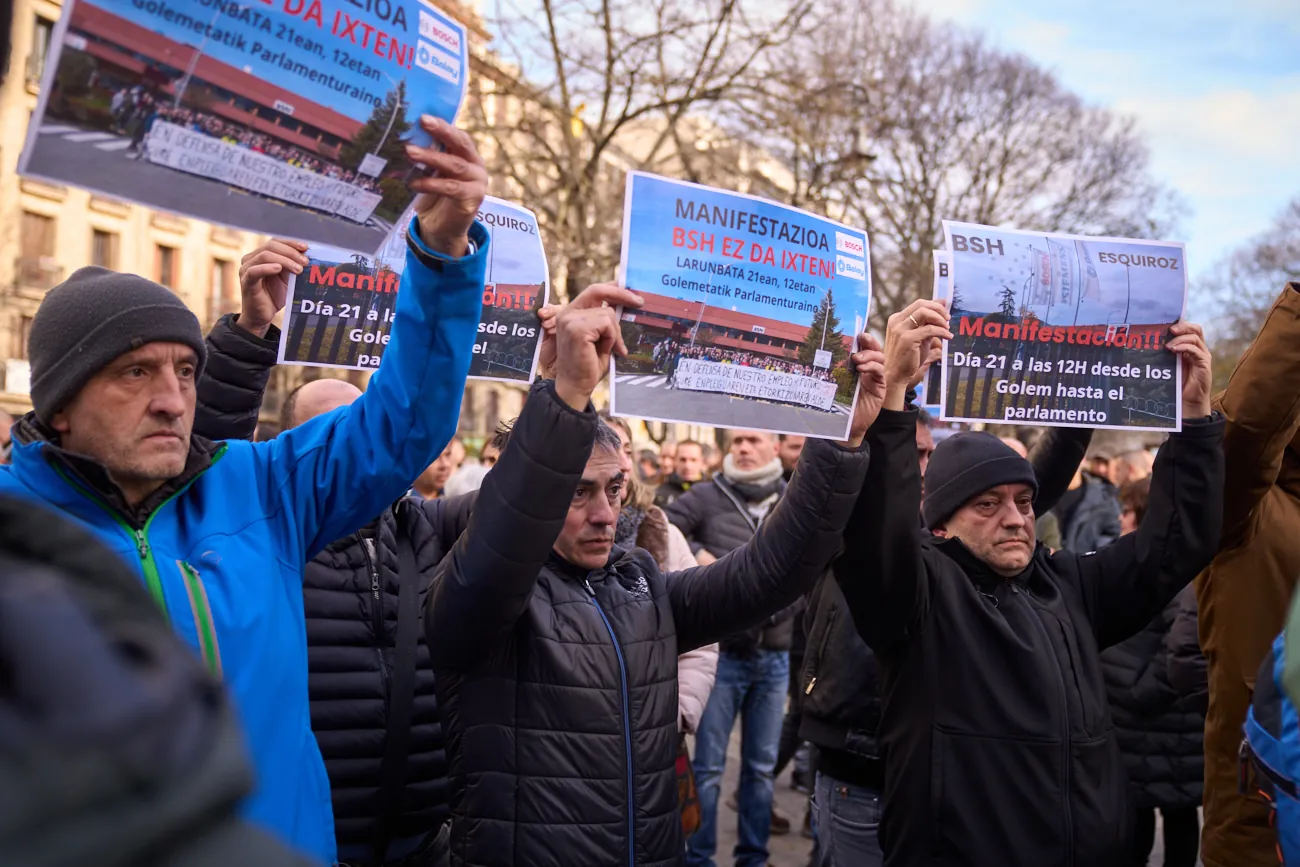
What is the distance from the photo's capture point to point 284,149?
1.85 m

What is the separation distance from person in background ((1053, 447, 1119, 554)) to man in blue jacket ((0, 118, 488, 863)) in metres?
6.02

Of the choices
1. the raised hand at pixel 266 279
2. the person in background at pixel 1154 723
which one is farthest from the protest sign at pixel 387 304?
the person in background at pixel 1154 723

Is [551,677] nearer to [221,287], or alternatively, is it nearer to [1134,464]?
[1134,464]

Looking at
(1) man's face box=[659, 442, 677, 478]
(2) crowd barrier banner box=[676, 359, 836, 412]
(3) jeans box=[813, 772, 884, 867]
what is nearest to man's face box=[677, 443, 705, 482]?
(1) man's face box=[659, 442, 677, 478]

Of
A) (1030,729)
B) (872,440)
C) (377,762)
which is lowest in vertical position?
(377,762)

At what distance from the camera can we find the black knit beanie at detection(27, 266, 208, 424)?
6.46ft

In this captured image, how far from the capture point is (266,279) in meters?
2.82

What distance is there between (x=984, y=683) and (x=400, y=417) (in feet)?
5.49

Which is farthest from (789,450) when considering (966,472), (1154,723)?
(966,472)

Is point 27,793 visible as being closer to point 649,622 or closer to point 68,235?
point 649,622

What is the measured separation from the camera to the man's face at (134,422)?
1.96m

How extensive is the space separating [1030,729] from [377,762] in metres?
1.63

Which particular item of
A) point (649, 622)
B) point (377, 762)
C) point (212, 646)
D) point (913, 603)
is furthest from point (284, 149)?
point (913, 603)

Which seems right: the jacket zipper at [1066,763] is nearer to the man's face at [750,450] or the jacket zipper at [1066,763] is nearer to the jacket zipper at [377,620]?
the jacket zipper at [377,620]
